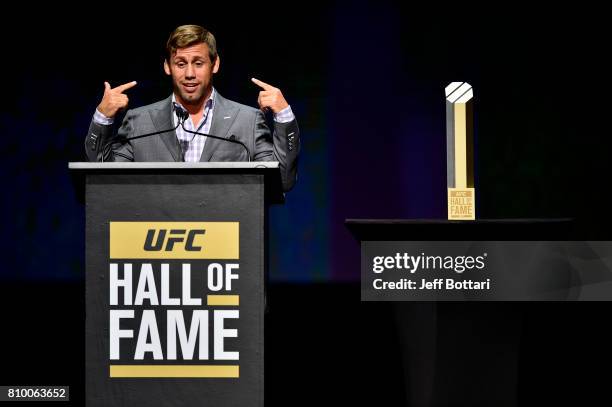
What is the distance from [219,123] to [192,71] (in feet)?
0.70

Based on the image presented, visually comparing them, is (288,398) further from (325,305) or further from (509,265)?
(325,305)

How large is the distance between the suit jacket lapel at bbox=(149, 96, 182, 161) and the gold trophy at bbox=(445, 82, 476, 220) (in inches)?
39.6

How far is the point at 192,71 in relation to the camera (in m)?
3.23

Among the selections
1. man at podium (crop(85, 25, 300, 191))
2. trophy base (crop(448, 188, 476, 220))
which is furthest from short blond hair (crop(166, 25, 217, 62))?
trophy base (crop(448, 188, 476, 220))

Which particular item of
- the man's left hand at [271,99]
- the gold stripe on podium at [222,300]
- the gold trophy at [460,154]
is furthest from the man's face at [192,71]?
the gold stripe on podium at [222,300]

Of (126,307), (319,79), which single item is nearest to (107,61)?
(319,79)

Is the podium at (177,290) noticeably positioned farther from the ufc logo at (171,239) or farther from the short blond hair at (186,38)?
the short blond hair at (186,38)

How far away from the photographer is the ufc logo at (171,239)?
2.46m

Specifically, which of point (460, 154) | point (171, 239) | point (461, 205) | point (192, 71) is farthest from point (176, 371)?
point (192, 71)

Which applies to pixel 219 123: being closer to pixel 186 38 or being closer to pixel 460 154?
pixel 186 38

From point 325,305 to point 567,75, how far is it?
202cm

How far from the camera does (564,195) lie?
17.9 ft

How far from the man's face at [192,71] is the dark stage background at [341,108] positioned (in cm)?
207

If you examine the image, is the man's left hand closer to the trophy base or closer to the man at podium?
the man at podium
